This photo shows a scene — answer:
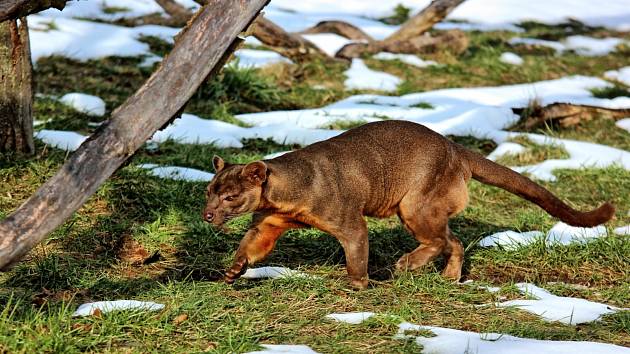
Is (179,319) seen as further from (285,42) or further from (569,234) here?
(285,42)

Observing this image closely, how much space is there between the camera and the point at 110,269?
598 centimetres

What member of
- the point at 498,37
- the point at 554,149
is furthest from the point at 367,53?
the point at 554,149

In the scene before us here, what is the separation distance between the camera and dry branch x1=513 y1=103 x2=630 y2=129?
1020 cm

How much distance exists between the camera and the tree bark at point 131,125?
4332 mm

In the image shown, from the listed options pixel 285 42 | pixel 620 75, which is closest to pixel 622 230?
pixel 285 42

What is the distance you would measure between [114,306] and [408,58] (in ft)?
28.0

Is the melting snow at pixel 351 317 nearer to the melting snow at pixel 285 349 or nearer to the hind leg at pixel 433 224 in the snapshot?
the melting snow at pixel 285 349

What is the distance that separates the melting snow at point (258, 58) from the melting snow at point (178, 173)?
329 centimetres

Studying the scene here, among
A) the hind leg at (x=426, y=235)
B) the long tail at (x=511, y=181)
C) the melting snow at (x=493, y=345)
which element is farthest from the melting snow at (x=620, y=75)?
the melting snow at (x=493, y=345)

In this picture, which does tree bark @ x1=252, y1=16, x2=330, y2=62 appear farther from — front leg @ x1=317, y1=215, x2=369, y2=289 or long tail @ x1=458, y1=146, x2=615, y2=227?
front leg @ x1=317, y1=215, x2=369, y2=289

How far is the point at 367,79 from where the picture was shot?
38.5 ft

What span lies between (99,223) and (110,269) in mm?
719

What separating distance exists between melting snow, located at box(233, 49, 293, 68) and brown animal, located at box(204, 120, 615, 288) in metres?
4.97

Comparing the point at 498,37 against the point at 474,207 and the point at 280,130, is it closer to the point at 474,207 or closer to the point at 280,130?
the point at 280,130
